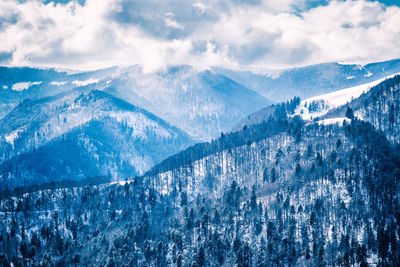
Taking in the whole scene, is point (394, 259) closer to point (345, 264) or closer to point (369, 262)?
point (369, 262)

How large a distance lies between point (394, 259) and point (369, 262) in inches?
464

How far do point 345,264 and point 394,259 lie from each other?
79.8ft

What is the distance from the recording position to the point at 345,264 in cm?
19488

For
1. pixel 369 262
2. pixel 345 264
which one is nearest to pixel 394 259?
pixel 369 262

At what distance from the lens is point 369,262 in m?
197

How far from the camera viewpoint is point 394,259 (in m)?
195

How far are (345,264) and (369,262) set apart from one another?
13.2 m
